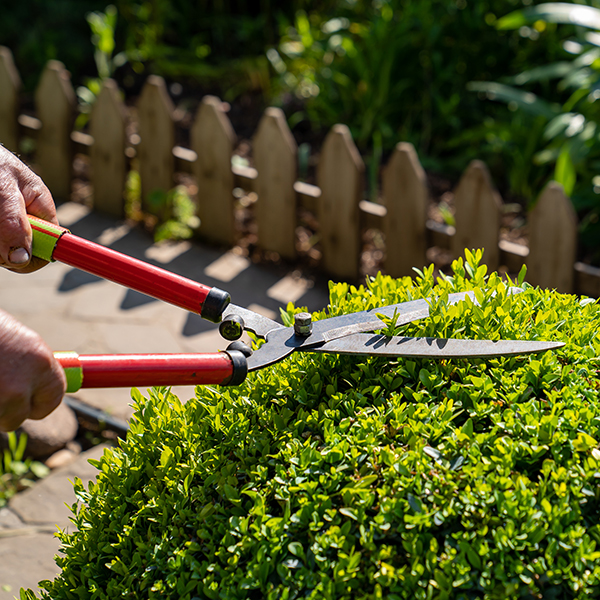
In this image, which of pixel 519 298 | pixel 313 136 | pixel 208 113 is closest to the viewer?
pixel 519 298

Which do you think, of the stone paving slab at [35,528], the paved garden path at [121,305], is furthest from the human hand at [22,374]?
the paved garden path at [121,305]

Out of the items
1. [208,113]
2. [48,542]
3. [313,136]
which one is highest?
[208,113]

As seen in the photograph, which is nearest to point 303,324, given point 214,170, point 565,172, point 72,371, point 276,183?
point 72,371

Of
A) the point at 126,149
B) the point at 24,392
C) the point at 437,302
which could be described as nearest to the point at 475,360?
the point at 437,302

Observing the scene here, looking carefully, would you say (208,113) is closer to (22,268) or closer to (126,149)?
(126,149)

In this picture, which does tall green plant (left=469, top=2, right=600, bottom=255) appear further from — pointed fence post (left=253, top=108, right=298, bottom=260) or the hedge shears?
the hedge shears

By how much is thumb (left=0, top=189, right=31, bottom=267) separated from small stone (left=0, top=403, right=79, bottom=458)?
1213mm

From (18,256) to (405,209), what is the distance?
241 centimetres

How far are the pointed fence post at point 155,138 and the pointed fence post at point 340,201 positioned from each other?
3.72 ft

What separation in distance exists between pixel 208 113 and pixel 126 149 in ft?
2.56

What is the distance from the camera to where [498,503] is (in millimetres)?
1073

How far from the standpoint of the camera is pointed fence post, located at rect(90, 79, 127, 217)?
4.34 metres

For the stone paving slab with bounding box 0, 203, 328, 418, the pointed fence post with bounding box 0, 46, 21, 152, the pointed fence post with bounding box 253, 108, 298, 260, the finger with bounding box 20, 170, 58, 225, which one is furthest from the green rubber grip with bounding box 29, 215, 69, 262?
the pointed fence post with bounding box 0, 46, 21, 152

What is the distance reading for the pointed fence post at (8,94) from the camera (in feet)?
15.7
